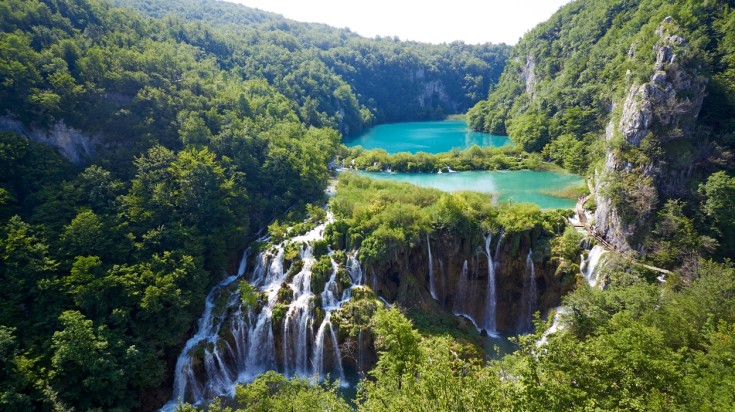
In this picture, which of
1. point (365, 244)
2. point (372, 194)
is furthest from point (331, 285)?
point (372, 194)

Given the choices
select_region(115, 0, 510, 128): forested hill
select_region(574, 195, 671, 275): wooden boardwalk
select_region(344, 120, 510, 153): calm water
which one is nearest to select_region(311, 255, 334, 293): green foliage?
select_region(574, 195, 671, 275): wooden boardwalk

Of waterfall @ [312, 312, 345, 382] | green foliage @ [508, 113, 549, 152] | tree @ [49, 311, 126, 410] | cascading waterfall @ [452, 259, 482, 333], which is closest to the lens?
tree @ [49, 311, 126, 410]

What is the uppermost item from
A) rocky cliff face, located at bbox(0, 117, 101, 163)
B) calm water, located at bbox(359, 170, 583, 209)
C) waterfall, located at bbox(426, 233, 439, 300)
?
rocky cliff face, located at bbox(0, 117, 101, 163)

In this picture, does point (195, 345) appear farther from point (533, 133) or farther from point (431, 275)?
point (533, 133)

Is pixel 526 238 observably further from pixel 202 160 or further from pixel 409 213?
pixel 202 160

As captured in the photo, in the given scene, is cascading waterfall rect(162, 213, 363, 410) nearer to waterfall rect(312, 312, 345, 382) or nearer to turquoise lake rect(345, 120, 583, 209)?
waterfall rect(312, 312, 345, 382)

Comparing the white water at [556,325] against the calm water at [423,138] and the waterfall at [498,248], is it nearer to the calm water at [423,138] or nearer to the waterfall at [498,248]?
the waterfall at [498,248]
